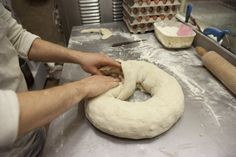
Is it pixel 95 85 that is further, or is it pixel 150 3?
pixel 150 3

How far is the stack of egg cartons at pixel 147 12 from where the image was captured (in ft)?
3.75

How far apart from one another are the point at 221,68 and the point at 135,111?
44 cm

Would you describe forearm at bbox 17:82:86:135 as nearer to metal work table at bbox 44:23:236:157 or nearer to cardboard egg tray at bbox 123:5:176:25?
metal work table at bbox 44:23:236:157

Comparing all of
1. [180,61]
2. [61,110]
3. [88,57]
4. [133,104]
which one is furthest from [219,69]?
[61,110]

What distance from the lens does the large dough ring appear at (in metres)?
0.58

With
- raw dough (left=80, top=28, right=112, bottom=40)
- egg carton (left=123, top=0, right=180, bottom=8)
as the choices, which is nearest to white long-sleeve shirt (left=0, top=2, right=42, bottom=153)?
raw dough (left=80, top=28, right=112, bottom=40)

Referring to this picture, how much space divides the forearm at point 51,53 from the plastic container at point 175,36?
490 mm

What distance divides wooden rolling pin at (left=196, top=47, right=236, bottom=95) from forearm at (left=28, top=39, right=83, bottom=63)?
0.55 metres

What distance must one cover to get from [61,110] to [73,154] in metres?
0.14

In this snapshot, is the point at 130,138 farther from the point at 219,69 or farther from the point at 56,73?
the point at 56,73

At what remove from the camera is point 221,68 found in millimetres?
806

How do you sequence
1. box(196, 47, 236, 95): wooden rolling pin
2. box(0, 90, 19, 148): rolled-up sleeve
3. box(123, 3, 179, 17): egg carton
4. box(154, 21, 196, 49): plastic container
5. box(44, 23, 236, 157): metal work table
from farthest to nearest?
1. box(123, 3, 179, 17): egg carton
2. box(154, 21, 196, 49): plastic container
3. box(196, 47, 236, 95): wooden rolling pin
4. box(44, 23, 236, 157): metal work table
5. box(0, 90, 19, 148): rolled-up sleeve

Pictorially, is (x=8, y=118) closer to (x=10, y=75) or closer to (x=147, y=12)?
(x=10, y=75)

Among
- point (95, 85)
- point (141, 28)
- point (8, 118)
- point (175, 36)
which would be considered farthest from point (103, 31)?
point (8, 118)
